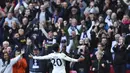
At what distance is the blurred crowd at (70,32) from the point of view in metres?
20.9

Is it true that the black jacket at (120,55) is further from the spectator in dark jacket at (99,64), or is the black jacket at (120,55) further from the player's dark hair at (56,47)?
the player's dark hair at (56,47)

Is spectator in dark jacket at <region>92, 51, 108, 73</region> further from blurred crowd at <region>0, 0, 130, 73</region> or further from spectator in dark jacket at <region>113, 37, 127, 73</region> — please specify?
spectator in dark jacket at <region>113, 37, 127, 73</region>

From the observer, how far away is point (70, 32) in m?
23.0

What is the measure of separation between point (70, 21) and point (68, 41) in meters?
1.15

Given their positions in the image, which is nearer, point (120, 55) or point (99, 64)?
point (99, 64)

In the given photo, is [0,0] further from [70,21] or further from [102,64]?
[102,64]

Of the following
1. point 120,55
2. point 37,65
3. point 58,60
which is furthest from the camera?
point 37,65

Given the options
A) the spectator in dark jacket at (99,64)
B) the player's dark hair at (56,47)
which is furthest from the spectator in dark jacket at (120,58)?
the player's dark hair at (56,47)

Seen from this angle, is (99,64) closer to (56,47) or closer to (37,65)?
(56,47)

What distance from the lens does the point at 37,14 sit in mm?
24641

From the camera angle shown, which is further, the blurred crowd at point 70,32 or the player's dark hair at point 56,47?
the blurred crowd at point 70,32

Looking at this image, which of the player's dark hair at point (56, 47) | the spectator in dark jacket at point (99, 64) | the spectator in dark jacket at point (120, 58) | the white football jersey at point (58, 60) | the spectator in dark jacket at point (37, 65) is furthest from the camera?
the spectator in dark jacket at point (37, 65)

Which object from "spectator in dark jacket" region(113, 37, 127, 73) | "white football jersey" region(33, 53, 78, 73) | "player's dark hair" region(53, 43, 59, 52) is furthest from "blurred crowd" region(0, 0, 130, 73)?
"white football jersey" region(33, 53, 78, 73)

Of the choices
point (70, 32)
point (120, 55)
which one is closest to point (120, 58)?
point (120, 55)
